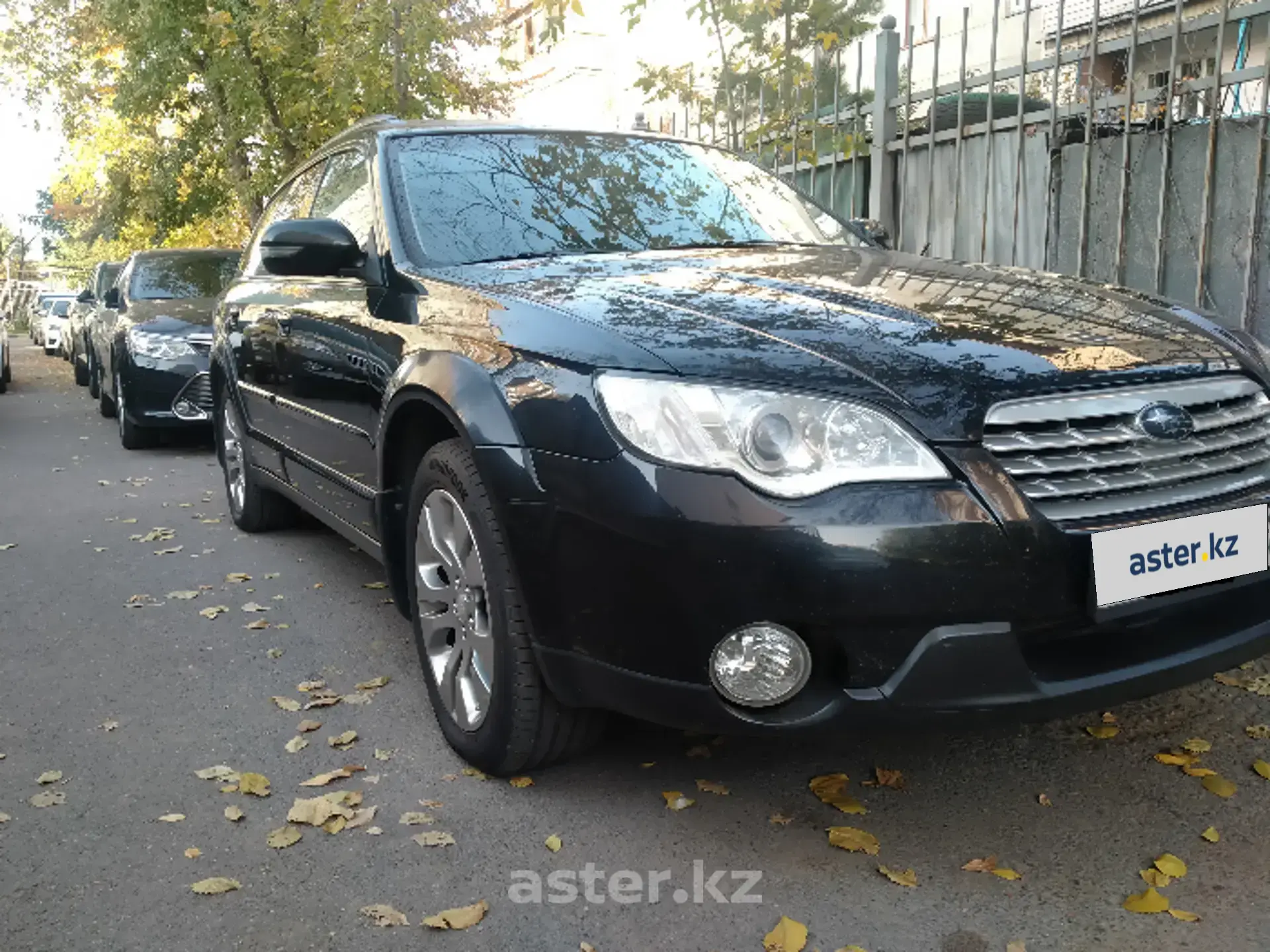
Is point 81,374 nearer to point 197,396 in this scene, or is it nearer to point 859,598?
point 197,396

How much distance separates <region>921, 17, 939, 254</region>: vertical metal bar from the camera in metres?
6.76

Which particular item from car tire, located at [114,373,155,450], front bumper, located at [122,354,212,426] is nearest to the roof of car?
front bumper, located at [122,354,212,426]

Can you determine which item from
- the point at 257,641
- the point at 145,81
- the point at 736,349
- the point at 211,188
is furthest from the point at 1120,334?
the point at 211,188

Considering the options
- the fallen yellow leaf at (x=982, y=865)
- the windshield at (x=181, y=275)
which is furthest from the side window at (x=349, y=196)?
the windshield at (x=181, y=275)

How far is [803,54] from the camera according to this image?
26.1 ft

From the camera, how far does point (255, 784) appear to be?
3172 millimetres

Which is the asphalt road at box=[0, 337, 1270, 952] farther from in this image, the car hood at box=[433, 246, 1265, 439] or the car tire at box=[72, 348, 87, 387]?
the car tire at box=[72, 348, 87, 387]

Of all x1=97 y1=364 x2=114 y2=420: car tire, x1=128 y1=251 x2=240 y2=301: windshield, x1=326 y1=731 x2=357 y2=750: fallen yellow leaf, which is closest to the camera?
x1=326 y1=731 x2=357 y2=750: fallen yellow leaf

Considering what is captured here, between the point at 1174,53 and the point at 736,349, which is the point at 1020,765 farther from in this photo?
the point at 1174,53

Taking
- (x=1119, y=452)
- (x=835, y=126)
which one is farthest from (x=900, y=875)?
(x=835, y=126)

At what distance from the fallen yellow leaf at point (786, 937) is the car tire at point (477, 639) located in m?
0.72

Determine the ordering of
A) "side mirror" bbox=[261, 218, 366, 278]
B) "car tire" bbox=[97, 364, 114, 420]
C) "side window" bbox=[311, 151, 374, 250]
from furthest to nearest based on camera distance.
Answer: "car tire" bbox=[97, 364, 114, 420]
"side window" bbox=[311, 151, 374, 250]
"side mirror" bbox=[261, 218, 366, 278]

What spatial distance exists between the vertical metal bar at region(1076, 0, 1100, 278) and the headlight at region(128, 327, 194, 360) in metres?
6.50

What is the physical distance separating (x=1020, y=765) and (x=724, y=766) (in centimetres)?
75
